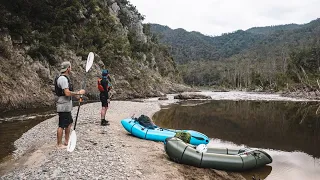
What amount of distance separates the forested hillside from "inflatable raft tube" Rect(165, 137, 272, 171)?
647 inches

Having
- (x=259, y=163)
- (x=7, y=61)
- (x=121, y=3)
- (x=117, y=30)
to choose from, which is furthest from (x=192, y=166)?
(x=121, y=3)

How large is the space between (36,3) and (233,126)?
26.0m

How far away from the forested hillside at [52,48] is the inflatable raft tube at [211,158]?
16.4 metres

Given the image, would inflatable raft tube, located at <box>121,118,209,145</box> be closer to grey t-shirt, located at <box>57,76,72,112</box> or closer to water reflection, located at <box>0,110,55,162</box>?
grey t-shirt, located at <box>57,76,72,112</box>

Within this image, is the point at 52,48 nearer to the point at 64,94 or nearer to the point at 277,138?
the point at 64,94

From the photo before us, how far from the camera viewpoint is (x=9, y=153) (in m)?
9.37

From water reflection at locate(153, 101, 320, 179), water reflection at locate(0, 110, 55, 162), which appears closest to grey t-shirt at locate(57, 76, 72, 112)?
water reflection at locate(0, 110, 55, 162)

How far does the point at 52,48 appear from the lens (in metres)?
29.6

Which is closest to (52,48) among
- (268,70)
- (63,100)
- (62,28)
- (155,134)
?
(62,28)

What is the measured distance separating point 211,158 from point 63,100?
481 centimetres

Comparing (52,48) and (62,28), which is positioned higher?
(62,28)

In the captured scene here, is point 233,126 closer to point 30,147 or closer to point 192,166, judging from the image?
point 192,166

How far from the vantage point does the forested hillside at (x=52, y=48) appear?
2330 centimetres

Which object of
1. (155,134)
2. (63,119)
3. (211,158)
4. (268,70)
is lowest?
(211,158)
